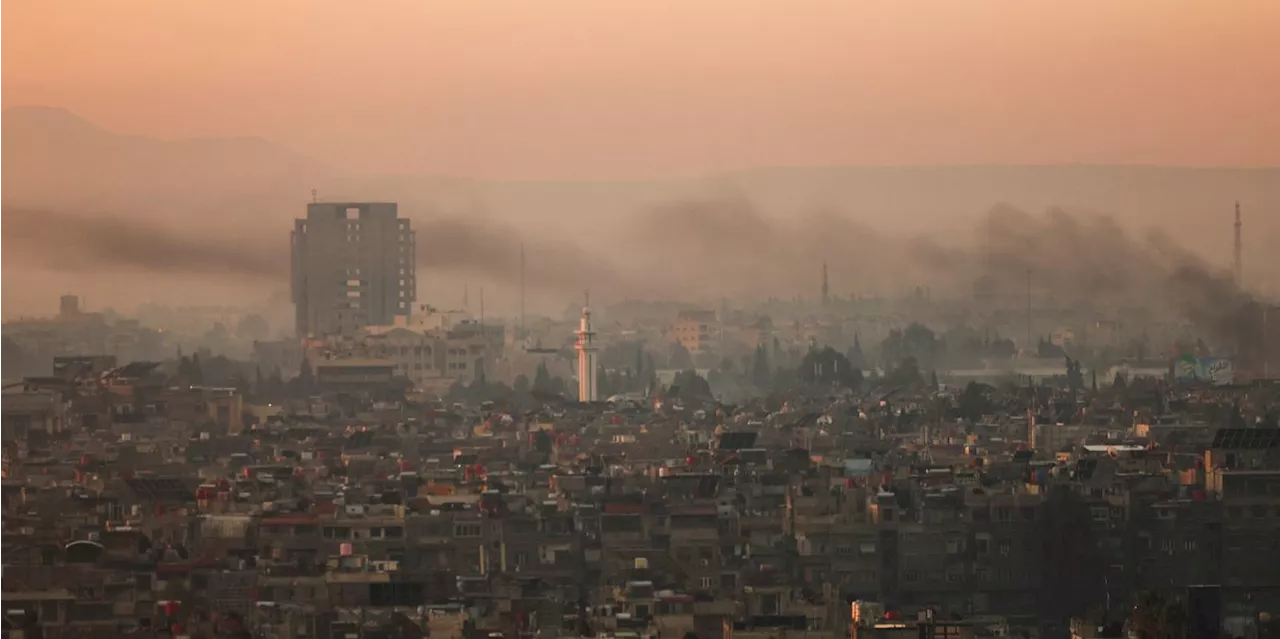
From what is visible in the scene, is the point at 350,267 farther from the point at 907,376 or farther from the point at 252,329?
the point at 907,376

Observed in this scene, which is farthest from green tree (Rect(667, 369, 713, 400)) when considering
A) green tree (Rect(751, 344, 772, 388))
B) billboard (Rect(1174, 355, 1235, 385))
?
billboard (Rect(1174, 355, 1235, 385))

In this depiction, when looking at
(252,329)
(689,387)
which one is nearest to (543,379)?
(689,387)

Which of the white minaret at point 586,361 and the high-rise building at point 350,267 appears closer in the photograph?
the white minaret at point 586,361

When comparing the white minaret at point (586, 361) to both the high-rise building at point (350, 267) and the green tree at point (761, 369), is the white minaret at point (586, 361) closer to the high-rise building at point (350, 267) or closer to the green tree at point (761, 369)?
the green tree at point (761, 369)

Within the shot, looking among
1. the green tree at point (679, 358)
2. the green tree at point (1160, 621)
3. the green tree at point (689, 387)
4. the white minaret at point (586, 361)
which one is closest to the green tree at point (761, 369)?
the green tree at point (689, 387)

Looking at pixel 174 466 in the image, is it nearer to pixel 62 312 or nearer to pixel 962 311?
pixel 62 312

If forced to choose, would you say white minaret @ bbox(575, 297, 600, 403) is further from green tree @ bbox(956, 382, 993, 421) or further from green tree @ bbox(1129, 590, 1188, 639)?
green tree @ bbox(1129, 590, 1188, 639)

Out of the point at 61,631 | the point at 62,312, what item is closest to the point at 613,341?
the point at 62,312
